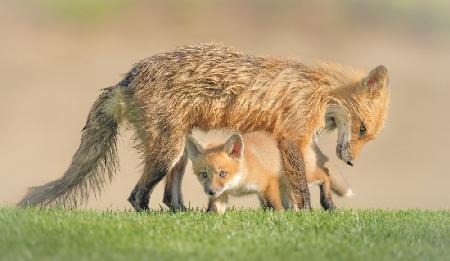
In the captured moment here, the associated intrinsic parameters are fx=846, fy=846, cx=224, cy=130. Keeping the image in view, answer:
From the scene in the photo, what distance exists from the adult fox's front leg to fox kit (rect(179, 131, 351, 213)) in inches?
3.7

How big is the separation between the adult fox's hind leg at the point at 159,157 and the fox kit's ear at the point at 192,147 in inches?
4.2

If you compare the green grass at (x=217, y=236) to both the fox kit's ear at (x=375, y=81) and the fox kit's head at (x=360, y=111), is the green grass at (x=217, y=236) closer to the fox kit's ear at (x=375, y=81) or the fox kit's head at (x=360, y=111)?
the fox kit's head at (x=360, y=111)

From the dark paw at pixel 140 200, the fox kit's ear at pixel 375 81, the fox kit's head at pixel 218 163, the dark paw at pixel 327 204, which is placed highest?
the fox kit's ear at pixel 375 81

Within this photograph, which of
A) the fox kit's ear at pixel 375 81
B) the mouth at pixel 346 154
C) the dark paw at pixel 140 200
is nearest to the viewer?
the dark paw at pixel 140 200

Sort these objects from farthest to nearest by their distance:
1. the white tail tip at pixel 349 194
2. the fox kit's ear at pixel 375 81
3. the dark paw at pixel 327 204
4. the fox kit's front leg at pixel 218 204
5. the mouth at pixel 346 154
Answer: the white tail tip at pixel 349 194
the dark paw at pixel 327 204
the mouth at pixel 346 154
the fox kit's ear at pixel 375 81
the fox kit's front leg at pixel 218 204

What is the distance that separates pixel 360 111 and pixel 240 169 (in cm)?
182

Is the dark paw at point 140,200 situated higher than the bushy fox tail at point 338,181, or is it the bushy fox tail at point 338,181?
the dark paw at point 140,200

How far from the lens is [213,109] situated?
10.7m

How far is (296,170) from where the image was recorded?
35.3 ft

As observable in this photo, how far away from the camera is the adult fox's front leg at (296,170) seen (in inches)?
423

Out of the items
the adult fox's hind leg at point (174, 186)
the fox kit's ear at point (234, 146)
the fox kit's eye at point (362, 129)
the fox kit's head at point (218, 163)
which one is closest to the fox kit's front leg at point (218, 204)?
the fox kit's head at point (218, 163)

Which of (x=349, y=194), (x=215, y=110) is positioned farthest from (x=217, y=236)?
(x=349, y=194)

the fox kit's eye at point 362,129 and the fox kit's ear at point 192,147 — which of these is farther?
the fox kit's eye at point 362,129

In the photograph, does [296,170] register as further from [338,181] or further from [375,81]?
[375,81]
